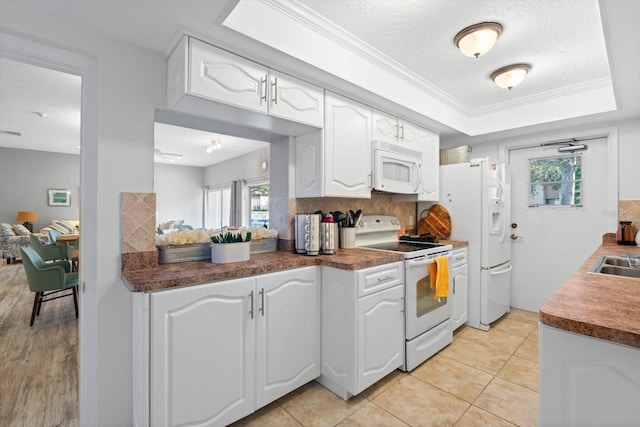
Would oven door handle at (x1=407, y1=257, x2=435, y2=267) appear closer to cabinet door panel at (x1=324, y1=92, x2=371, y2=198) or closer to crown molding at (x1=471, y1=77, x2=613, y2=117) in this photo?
cabinet door panel at (x1=324, y1=92, x2=371, y2=198)

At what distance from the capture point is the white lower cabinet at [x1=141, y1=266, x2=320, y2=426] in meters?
1.34

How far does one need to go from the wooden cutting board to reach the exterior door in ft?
3.20

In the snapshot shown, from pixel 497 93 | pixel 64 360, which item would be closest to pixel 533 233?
pixel 497 93

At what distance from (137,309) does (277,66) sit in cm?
152

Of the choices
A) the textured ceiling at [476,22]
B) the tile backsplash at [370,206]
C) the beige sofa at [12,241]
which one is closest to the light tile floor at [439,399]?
the tile backsplash at [370,206]

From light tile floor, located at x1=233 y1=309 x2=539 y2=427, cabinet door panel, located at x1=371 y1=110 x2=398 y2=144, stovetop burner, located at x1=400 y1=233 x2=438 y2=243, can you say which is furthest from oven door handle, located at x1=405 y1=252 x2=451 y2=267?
cabinet door panel, located at x1=371 y1=110 x2=398 y2=144

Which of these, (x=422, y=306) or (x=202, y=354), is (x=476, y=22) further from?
(x=202, y=354)

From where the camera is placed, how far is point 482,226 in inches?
114

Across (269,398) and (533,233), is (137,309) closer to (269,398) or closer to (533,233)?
(269,398)

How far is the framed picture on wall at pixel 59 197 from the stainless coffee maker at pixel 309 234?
806 centimetres

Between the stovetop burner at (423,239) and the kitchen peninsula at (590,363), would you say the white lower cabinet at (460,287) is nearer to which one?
the stovetop burner at (423,239)

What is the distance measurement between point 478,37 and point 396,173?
1155 millimetres

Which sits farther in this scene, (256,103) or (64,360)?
(64,360)

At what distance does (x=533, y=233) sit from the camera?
3.33 meters
